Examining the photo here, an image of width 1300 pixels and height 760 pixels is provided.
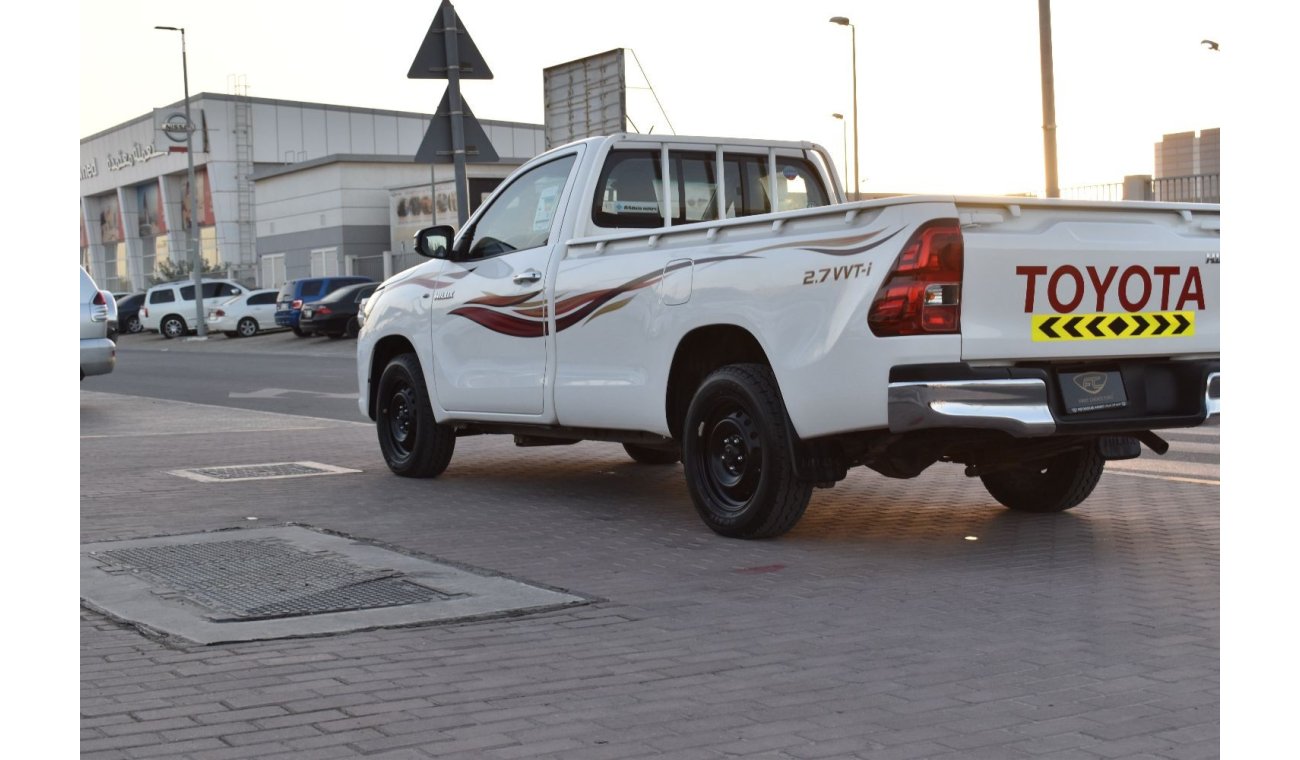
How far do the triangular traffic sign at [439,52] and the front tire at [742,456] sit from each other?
622 cm

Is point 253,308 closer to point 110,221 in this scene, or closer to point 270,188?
point 270,188

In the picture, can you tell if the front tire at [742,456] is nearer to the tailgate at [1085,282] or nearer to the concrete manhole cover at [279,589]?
the tailgate at [1085,282]

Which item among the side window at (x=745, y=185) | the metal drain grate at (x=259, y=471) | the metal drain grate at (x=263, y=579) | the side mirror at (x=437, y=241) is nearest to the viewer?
the metal drain grate at (x=263, y=579)

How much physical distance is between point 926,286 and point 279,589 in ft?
9.55

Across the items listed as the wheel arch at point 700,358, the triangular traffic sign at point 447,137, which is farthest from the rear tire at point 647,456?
the triangular traffic sign at point 447,137

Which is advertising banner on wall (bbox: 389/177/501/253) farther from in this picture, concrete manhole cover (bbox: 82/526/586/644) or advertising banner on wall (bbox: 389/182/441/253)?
concrete manhole cover (bbox: 82/526/586/644)

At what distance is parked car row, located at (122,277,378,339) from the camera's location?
129 ft

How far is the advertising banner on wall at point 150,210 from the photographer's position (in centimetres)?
8662

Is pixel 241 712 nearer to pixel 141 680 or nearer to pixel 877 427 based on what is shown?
pixel 141 680

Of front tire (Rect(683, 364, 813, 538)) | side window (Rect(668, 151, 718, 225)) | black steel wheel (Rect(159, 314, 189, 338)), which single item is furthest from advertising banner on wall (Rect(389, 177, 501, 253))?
front tire (Rect(683, 364, 813, 538))

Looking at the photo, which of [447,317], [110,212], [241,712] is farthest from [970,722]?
[110,212]

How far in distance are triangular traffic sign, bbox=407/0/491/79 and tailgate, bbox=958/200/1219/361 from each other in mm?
7308

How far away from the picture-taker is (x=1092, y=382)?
22.7ft

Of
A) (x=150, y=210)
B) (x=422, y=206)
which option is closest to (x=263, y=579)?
(x=422, y=206)
